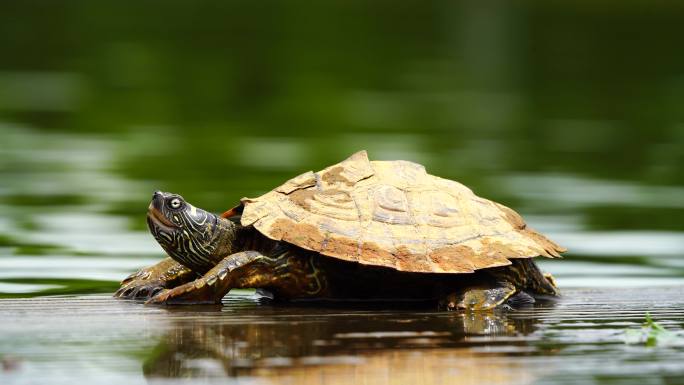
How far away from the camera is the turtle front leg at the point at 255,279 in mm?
6375

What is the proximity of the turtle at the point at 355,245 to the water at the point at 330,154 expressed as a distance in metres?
0.30

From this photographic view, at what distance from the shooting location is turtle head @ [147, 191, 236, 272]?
263 inches

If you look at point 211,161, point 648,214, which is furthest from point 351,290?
point 211,161

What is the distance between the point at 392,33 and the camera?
2828cm

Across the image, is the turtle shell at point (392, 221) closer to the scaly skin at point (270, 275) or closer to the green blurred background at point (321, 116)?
the scaly skin at point (270, 275)

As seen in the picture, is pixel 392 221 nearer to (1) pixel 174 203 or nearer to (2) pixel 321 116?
(1) pixel 174 203

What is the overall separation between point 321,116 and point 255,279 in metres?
10.0

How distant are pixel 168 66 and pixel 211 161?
8.75 m

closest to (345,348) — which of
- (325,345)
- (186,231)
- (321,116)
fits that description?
(325,345)

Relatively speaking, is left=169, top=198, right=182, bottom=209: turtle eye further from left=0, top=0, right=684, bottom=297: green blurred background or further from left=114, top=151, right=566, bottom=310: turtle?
left=0, top=0, right=684, bottom=297: green blurred background

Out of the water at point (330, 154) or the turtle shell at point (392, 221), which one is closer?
the water at point (330, 154)

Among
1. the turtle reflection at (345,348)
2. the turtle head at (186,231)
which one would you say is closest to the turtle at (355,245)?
the turtle head at (186,231)

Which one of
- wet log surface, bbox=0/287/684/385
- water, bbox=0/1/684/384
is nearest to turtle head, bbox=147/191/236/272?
water, bbox=0/1/684/384

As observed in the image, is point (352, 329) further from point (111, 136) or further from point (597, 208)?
point (111, 136)
